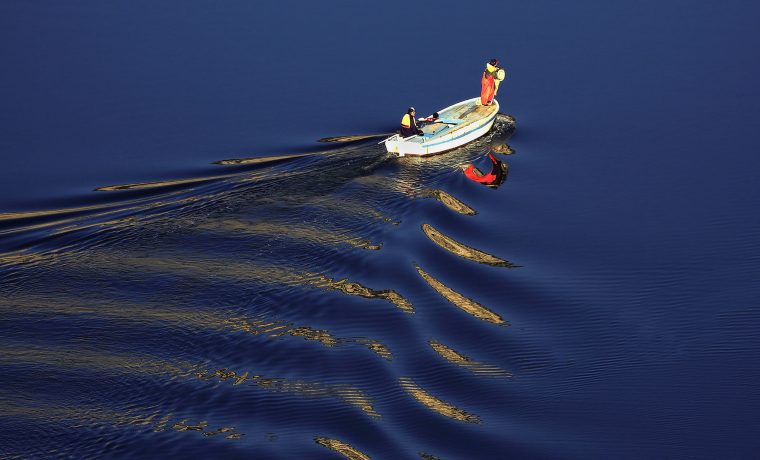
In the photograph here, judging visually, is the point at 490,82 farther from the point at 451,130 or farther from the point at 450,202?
the point at 450,202

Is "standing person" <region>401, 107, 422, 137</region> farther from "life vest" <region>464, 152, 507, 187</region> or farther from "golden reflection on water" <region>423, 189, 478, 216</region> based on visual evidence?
"golden reflection on water" <region>423, 189, 478, 216</region>

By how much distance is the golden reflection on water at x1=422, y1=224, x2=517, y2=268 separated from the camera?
1339 inches

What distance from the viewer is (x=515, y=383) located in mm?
28609

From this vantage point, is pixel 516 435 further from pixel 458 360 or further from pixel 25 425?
pixel 25 425

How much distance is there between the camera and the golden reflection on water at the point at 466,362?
28.9 m

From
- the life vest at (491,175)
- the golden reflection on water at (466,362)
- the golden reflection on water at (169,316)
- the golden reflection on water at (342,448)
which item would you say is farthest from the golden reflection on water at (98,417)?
the life vest at (491,175)

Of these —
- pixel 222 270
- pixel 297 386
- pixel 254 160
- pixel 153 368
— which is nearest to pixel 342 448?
pixel 297 386

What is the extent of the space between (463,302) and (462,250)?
3161 mm

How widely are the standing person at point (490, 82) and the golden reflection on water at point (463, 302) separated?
13597 mm

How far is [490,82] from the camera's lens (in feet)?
144

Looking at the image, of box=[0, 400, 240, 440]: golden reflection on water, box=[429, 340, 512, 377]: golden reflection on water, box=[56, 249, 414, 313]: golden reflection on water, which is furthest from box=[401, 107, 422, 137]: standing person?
box=[0, 400, 240, 440]: golden reflection on water

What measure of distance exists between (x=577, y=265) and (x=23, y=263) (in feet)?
60.8

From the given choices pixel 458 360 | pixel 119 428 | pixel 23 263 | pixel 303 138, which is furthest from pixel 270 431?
pixel 303 138

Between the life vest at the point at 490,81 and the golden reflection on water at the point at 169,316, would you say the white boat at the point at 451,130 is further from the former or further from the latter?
the golden reflection on water at the point at 169,316
